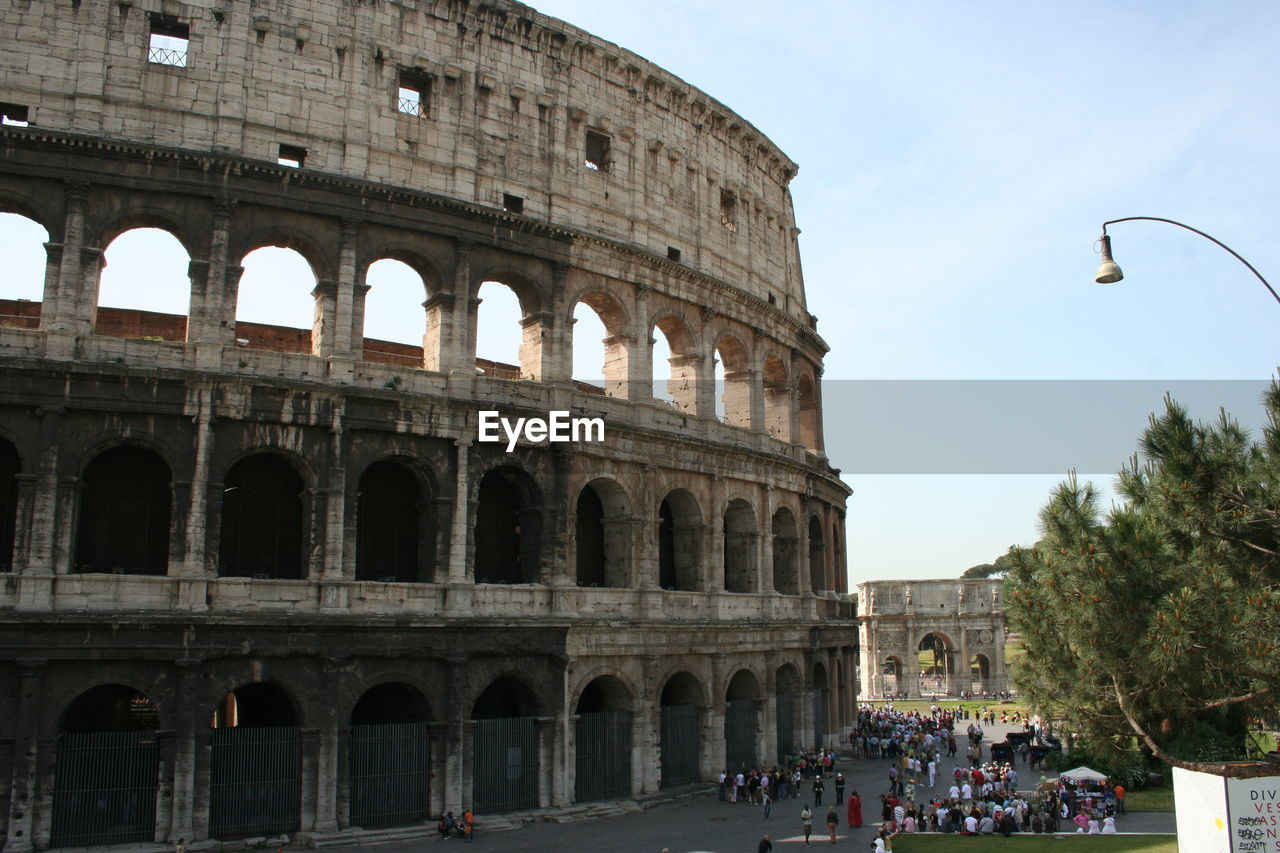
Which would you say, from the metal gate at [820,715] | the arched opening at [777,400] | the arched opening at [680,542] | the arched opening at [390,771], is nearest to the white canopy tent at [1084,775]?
the metal gate at [820,715]

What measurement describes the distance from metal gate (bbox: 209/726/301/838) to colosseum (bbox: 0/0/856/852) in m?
0.06

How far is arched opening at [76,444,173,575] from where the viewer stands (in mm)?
21328

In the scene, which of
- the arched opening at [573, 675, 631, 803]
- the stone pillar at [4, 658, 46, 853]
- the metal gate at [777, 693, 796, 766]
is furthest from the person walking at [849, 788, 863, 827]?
the stone pillar at [4, 658, 46, 853]

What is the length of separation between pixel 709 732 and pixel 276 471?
1347cm

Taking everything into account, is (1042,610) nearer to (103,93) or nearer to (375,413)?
(375,413)

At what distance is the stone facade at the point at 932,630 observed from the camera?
6612cm

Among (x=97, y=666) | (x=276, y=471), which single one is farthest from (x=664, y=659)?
(x=97, y=666)

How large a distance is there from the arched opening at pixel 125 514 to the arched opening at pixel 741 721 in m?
15.5

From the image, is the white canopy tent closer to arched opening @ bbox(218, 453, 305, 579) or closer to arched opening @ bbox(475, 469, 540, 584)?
arched opening @ bbox(475, 469, 540, 584)

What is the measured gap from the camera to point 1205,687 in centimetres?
2178

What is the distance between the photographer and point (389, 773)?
2236cm

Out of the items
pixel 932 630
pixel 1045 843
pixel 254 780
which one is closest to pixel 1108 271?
pixel 1045 843

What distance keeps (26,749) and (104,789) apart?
159cm

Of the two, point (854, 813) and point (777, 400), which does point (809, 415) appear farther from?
point (854, 813)
